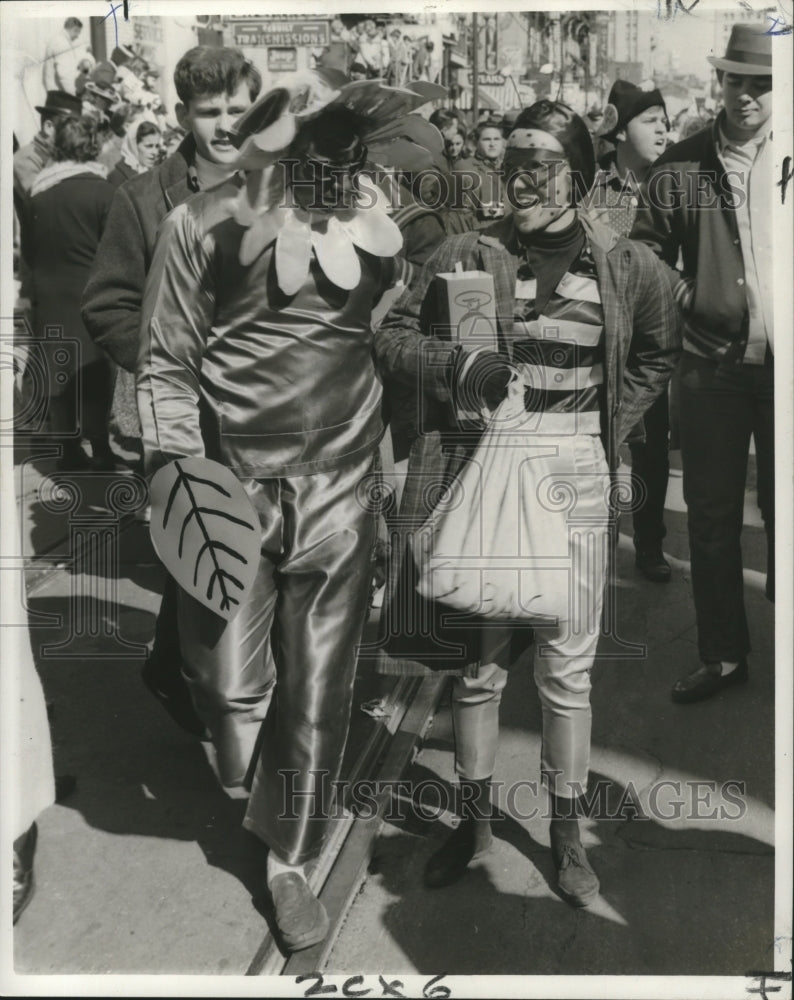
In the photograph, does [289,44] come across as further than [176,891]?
No

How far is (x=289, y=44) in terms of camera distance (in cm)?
349

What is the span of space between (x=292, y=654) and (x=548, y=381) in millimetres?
924

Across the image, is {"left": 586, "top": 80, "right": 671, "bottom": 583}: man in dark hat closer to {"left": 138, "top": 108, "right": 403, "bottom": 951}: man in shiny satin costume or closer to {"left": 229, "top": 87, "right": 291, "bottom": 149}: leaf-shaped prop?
{"left": 138, "top": 108, "right": 403, "bottom": 951}: man in shiny satin costume

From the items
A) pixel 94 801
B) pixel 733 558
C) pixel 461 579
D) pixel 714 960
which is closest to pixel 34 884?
pixel 94 801

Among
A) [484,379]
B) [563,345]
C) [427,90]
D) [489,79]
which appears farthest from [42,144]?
[563,345]

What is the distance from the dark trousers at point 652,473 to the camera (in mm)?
3727

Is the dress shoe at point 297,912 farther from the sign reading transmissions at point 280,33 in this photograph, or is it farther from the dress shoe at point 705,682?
the sign reading transmissions at point 280,33

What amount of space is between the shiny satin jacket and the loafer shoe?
3.83 ft

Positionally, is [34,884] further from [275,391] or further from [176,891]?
[275,391]

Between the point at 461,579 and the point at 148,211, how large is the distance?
3.94ft

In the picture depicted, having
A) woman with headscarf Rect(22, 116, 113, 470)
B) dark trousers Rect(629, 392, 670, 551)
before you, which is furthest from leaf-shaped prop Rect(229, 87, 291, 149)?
dark trousers Rect(629, 392, 670, 551)

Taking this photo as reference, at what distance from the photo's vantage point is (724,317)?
3.64 metres

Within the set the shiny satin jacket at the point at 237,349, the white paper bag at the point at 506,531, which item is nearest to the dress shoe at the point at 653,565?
the white paper bag at the point at 506,531

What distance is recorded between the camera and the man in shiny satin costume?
137 inches
